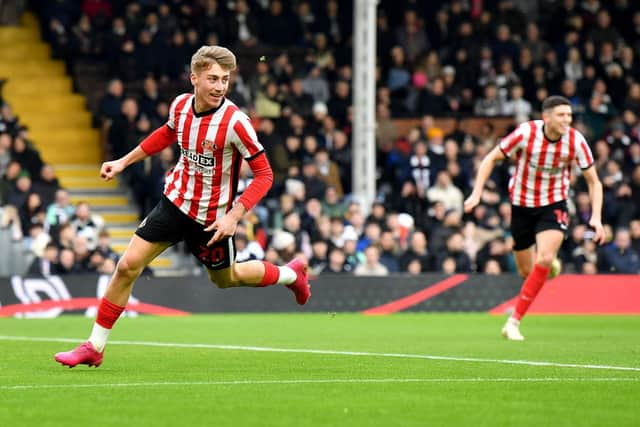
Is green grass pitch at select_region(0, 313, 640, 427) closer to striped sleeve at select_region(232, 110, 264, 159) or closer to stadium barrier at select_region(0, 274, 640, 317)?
striped sleeve at select_region(232, 110, 264, 159)

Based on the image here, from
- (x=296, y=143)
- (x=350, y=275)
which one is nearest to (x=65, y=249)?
(x=350, y=275)

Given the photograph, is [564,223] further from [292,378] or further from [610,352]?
[292,378]

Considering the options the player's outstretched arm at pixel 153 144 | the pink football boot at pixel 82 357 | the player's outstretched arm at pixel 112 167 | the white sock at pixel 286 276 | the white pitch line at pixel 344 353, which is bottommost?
the white pitch line at pixel 344 353

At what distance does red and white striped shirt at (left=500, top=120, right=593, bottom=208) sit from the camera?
1433 centimetres

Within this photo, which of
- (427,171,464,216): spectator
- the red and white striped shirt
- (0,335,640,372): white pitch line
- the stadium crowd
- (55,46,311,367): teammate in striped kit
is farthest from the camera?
(427,171,464,216): spectator

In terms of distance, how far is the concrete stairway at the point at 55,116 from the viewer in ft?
81.5

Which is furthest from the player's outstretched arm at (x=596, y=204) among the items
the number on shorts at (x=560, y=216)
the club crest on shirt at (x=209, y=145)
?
the club crest on shirt at (x=209, y=145)

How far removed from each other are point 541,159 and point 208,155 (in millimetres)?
5265

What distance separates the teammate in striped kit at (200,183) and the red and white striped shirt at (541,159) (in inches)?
190

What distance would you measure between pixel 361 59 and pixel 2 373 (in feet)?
47.1

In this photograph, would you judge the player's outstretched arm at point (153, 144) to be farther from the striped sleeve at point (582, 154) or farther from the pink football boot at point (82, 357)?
the striped sleeve at point (582, 154)

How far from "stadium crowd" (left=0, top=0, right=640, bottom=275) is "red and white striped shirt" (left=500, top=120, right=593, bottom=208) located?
6573 mm

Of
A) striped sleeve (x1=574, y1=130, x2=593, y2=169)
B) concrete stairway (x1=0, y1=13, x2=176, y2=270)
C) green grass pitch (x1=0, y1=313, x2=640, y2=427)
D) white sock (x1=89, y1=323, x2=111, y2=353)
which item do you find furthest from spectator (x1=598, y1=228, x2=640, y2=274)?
white sock (x1=89, y1=323, x2=111, y2=353)

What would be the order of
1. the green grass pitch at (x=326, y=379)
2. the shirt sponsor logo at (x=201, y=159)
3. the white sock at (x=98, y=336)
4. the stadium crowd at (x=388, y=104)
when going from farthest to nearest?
the stadium crowd at (x=388, y=104), the white sock at (x=98, y=336), the shirt sponsor logo at (x=201, y=159), the green grass pitch at (x=326, y=379)
